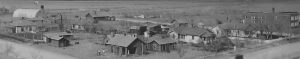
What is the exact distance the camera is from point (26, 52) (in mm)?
30891

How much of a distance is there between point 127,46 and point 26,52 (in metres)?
7.77

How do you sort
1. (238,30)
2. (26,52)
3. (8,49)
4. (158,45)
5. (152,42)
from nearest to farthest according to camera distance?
(26,52) → (8,49) → (158,45) → (152,42) → (238,30)

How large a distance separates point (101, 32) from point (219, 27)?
12495 mm

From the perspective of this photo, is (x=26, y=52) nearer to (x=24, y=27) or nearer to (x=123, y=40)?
(x=123, y=40)

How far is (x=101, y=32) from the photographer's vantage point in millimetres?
43906

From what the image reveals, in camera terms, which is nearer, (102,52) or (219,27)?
(102,52)

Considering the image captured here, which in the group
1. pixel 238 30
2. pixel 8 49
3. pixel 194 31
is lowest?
pixel 8 49

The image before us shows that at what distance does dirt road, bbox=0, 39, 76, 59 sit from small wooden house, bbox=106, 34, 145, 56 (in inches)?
145

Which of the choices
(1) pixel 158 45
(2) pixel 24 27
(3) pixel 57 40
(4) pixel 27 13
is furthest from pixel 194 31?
(4) pixel 27 13

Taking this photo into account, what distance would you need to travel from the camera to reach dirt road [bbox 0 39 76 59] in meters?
28.8

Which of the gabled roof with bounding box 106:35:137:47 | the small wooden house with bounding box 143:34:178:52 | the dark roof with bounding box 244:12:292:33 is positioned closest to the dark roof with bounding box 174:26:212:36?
the small wooden house with bounding box 143:34:178:52

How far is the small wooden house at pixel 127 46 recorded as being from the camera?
3016 cm

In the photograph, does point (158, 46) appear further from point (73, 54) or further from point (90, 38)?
point (90, 38)

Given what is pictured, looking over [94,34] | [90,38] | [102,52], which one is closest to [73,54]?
[102,52]
